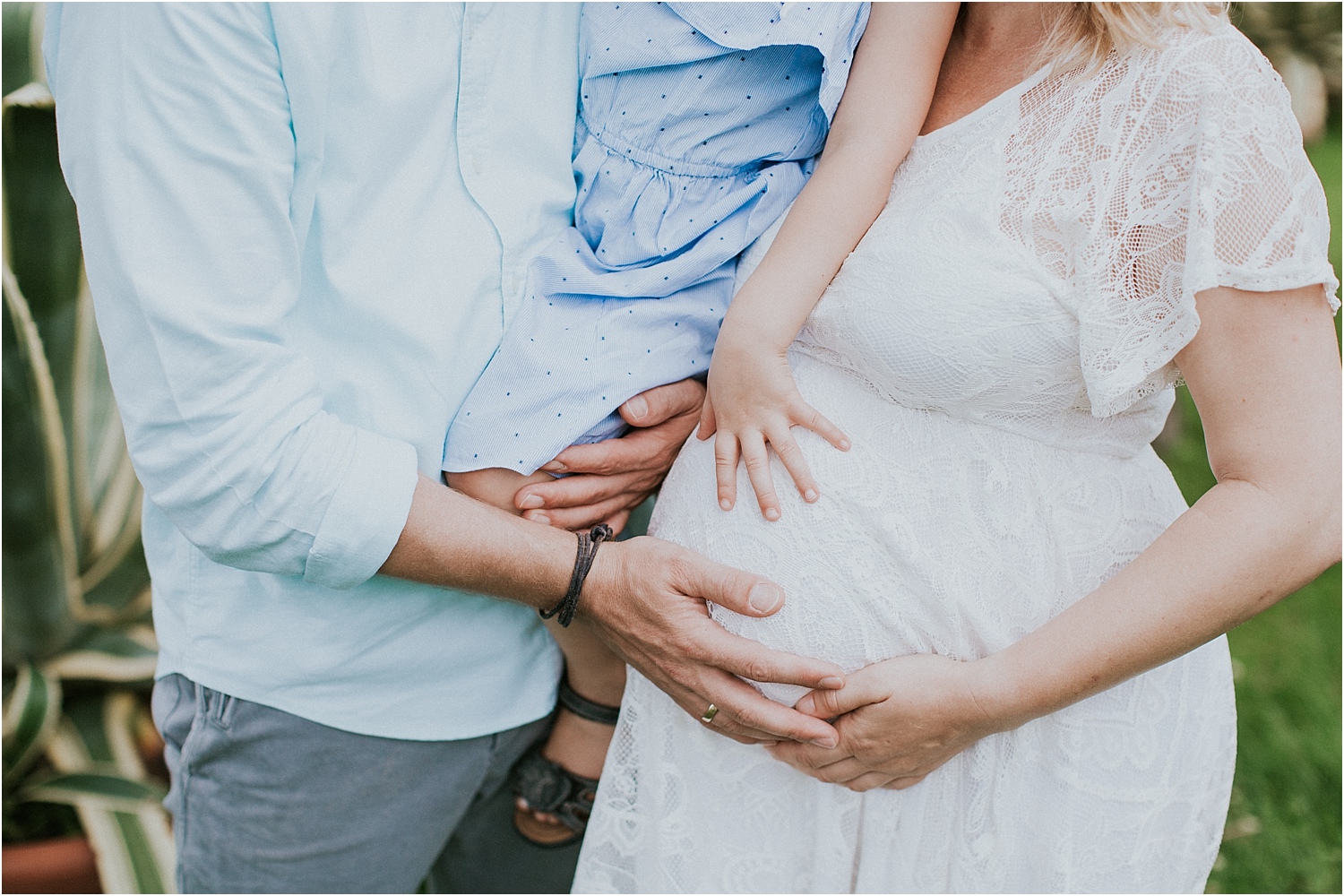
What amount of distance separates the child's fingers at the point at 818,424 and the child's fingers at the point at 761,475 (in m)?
0.06

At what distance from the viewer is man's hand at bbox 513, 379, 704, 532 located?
4.62 feet

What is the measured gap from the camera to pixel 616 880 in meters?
1.51

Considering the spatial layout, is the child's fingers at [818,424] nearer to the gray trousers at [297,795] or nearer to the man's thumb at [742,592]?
the man's thumb at [742,592]

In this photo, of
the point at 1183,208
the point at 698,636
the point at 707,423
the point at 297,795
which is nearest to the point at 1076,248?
the point at 1183,208

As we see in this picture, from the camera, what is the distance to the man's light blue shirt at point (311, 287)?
3.52ft

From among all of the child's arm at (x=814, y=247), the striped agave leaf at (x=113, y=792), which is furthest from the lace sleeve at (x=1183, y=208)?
the striped agave leaf at (x=113, y=792)

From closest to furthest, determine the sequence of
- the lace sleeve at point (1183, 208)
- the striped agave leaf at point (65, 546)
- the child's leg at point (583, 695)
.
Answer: the lace sleeve at point (1183, 208) < the child's leg at point (583, 695) < the striped agave leaf at point (65, 546)

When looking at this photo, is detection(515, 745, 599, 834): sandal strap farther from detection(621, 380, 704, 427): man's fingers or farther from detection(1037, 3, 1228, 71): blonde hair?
detection(1037, 3, 1228, 71): blonde hair

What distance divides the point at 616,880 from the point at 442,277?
0.94m

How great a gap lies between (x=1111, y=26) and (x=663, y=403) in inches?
29.3

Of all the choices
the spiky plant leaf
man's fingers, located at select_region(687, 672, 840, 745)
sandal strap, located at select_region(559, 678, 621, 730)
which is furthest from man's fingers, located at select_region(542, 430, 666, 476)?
the spiky plant leaf

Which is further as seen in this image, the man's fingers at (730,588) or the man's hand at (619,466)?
the man's hand at (619,466)

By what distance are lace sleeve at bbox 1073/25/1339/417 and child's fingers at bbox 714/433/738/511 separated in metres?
0.46

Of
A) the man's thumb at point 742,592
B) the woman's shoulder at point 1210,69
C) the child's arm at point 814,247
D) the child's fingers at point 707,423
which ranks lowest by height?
the man's thumb at point 742,592
